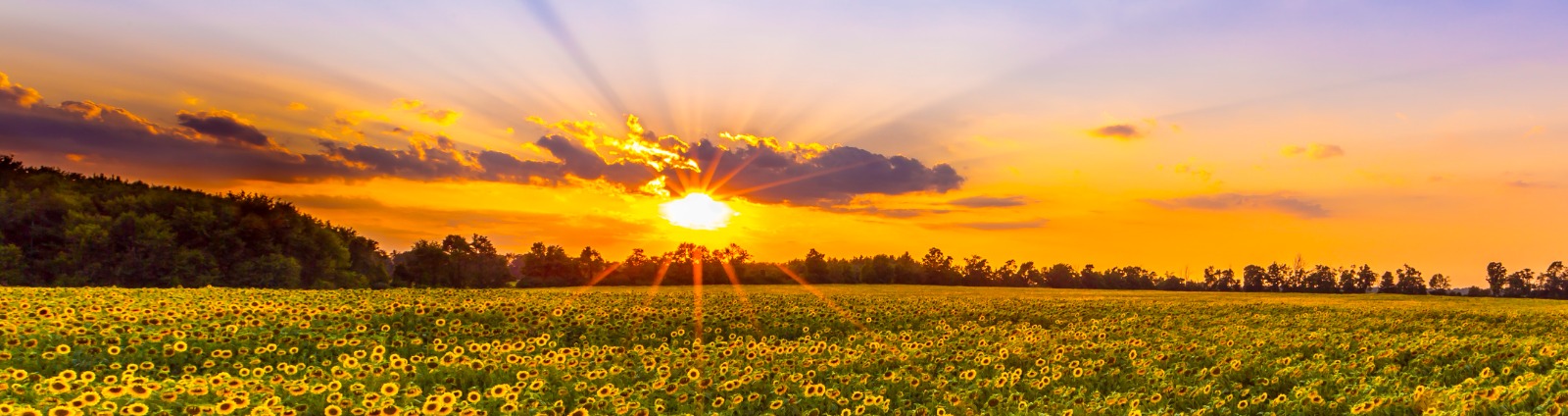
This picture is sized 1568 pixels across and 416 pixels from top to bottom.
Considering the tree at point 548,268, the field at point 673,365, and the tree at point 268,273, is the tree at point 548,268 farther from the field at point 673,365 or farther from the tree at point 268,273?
the field at point 673,365

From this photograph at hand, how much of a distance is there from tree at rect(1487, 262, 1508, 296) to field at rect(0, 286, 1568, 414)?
339 feet

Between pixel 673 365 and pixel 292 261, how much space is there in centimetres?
7397

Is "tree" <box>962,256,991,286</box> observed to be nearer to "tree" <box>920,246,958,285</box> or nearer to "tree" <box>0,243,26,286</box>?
"tree" <box>920,246,958,285</box>

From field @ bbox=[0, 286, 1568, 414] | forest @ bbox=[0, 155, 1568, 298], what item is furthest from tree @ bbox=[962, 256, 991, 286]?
field @ bbox=[0, 286, 1568, 414]

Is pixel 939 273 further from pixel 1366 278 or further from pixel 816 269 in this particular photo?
pixel 1366 278

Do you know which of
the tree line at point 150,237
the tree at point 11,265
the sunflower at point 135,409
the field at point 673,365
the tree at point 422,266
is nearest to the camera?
the sunflower at point 135,409

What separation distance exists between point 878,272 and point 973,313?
75.5 meters

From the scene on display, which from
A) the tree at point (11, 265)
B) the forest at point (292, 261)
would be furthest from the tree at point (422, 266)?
the tree at point (11, 265)

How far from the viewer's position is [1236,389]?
12.7 m

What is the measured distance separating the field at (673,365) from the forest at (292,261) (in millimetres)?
53097

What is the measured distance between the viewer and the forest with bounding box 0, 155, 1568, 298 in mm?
67000

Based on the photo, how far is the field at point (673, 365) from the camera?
34.1 feet

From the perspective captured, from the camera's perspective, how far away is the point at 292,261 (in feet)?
245

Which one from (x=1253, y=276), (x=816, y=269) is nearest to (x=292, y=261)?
(x=816, y=269)
